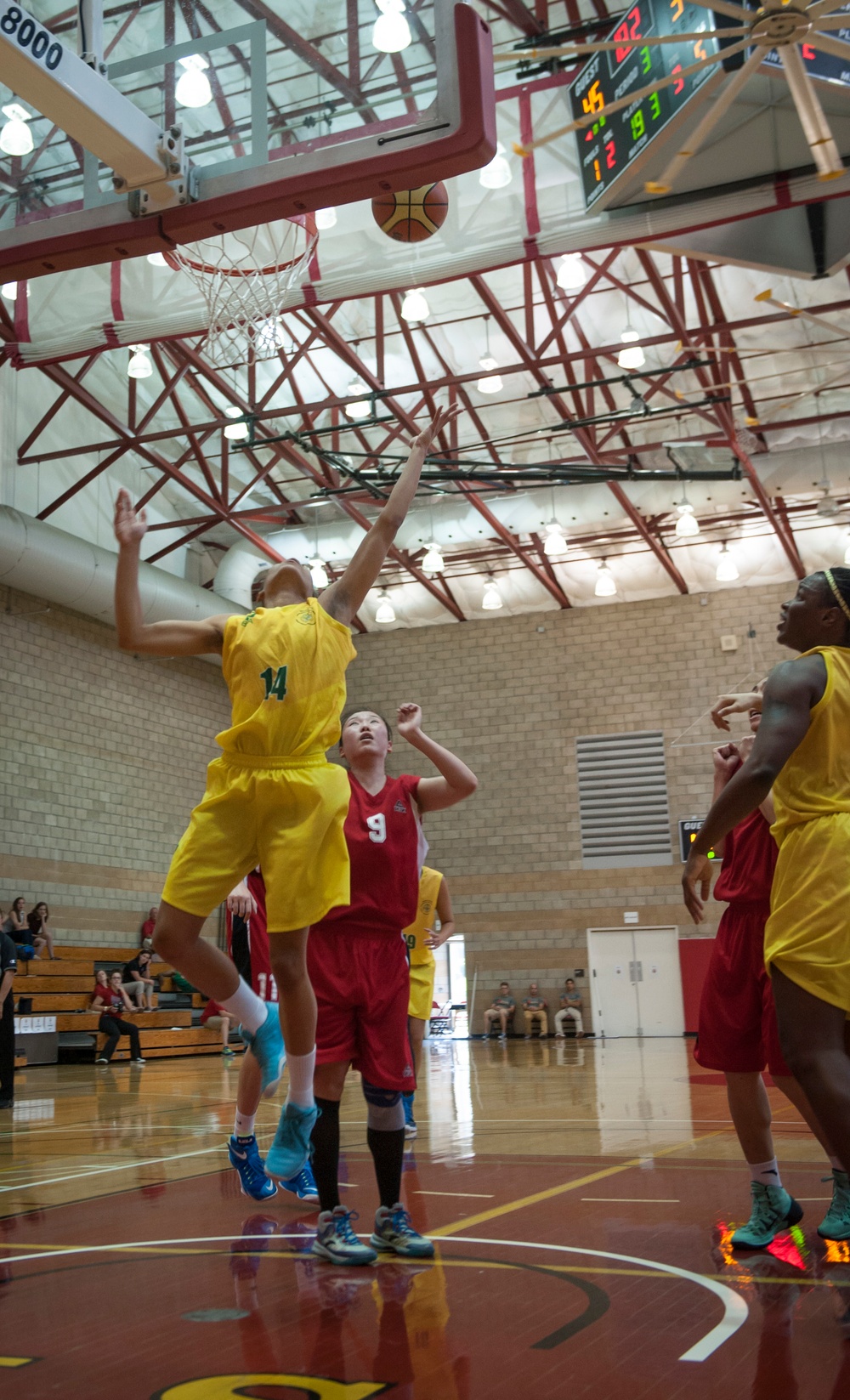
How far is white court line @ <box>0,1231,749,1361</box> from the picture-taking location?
99.4 inches

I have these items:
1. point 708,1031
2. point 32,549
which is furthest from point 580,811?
point 708,1031

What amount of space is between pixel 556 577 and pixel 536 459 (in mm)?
3273

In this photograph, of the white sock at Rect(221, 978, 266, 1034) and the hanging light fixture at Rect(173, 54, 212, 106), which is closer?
the white sock at Rect(221, 978, 266, 1034)

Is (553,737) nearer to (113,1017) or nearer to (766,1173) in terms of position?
(113,1017)

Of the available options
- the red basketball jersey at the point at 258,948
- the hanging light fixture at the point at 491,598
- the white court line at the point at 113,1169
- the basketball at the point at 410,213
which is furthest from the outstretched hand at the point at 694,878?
the hanging light fixture at the point at 491,598

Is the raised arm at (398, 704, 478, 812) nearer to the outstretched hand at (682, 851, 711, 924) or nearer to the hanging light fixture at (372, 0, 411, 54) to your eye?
the outstretched hand at (682, 851, 711, 924)

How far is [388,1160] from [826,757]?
1794mm

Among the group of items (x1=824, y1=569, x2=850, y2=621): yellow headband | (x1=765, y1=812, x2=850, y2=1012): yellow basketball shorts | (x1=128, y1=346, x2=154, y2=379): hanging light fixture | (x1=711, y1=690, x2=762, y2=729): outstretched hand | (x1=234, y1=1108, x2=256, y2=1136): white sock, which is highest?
(x1=128, y1=346, x2=154, y2=379): hanging light fixture

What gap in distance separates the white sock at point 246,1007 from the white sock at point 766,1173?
172cm

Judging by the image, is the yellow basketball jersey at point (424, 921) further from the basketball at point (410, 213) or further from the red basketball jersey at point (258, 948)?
the basketball at point (410, 213)

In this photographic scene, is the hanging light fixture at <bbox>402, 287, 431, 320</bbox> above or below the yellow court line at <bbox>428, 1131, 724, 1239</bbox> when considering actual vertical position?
above

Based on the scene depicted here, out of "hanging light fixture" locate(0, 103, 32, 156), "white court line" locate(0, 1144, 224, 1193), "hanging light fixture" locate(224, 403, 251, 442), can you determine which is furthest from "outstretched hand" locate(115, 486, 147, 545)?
"hanging light fixture" locate(224, 403, 251, 442)

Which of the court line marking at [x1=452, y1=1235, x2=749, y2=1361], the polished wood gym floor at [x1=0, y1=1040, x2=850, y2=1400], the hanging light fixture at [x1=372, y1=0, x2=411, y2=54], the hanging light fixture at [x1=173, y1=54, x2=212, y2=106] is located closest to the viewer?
the polished wood gym floor at [x1=0, y1=1040, x2=850, y2=1400]

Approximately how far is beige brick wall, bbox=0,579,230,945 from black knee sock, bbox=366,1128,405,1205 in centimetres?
1544
